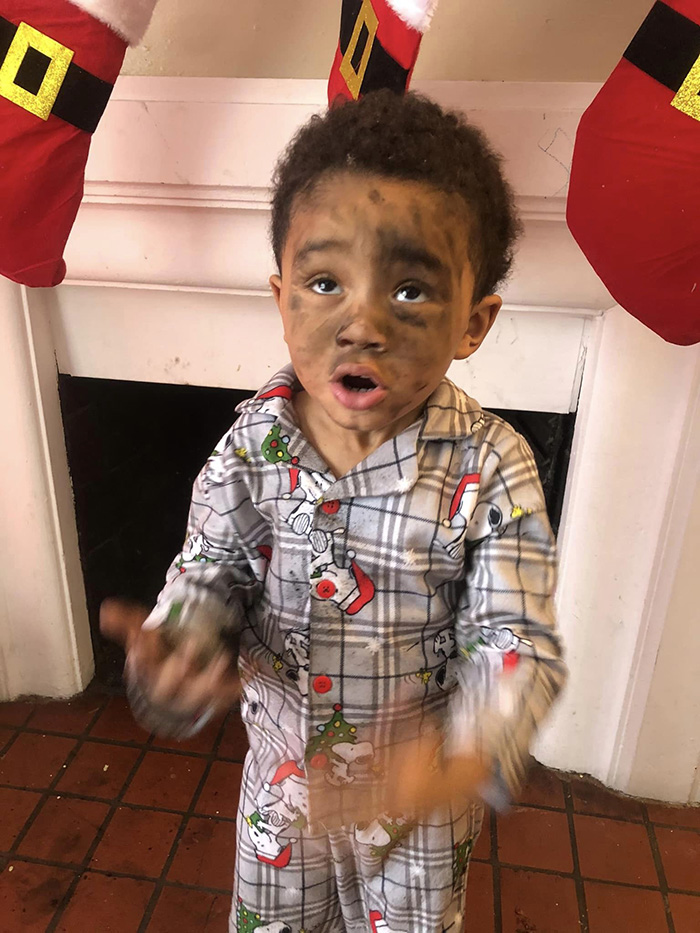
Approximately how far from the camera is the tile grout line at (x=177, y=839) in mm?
1005

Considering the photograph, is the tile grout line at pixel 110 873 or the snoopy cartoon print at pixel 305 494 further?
the tile grout line at pixel 110 873

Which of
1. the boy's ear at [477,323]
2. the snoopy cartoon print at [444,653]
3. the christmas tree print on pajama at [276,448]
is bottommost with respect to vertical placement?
the snoopy cartoon print at [444,653]

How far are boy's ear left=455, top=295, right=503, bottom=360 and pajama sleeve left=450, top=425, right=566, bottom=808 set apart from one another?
79 millimetres

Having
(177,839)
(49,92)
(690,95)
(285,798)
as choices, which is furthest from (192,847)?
(690,95)

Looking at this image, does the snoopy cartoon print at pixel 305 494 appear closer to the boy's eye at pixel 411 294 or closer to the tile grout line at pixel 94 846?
the boy's eye at pixel 411 294

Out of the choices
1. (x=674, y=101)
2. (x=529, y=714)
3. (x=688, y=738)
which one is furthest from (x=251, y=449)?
(x=688, y=738)

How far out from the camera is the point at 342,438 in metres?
0.62

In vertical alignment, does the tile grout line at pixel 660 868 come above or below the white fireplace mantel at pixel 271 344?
below

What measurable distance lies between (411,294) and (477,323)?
89 mm

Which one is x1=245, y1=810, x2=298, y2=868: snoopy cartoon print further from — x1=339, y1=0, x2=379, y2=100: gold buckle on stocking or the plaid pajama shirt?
x1=339, y1=0, x2=379, y2=100: gold buckle on stocking

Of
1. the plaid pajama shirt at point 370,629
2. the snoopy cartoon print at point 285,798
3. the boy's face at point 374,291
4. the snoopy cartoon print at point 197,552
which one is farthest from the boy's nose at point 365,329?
the snoopy cartoon print at point 285,798

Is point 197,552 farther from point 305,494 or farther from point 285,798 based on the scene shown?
point 285,798

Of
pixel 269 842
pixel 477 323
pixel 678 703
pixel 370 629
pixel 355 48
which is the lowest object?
pixel 678 703

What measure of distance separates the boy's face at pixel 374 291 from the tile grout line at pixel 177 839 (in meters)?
0.81
